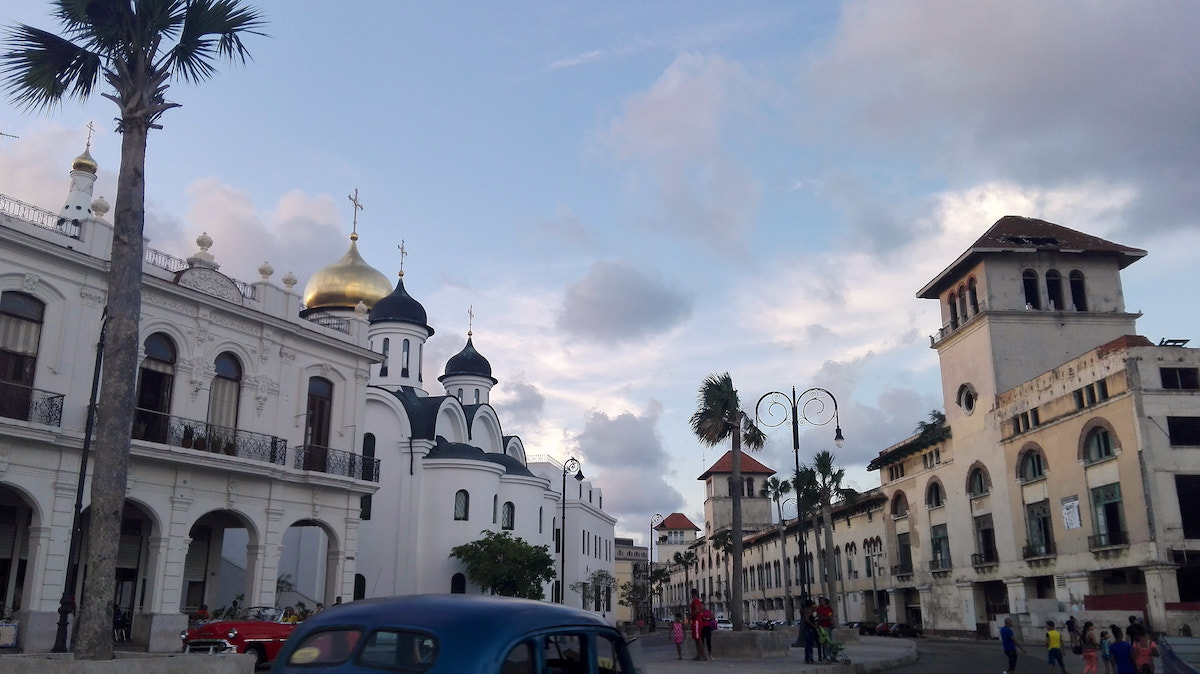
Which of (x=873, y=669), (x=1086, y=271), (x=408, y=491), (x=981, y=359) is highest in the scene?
(x=1086, y=271)

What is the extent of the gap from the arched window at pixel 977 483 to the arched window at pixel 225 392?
3874 cm

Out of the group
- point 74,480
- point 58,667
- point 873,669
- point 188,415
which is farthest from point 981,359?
point 58,667

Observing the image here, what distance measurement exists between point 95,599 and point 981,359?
45689 millimetres

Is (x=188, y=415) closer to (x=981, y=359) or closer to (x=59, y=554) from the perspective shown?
(x=59, y=554)

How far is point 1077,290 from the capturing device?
49.0 metres

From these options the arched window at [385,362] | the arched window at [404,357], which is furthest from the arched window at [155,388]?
→ the arched window at [404,357]

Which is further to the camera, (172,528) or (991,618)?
(991,618)

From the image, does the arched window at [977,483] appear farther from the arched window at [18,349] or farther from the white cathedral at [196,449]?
the arched window at [18,349]

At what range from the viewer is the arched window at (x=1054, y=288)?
48.8m

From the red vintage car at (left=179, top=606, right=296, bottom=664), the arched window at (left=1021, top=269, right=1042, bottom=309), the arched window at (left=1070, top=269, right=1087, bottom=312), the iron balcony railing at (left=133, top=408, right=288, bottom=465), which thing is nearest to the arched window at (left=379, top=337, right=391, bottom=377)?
the iron balcony railing at (left=133, top=408, right=288, bottom=465)

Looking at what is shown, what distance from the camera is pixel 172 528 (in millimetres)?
22984

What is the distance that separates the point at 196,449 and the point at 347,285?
2365 centimetres

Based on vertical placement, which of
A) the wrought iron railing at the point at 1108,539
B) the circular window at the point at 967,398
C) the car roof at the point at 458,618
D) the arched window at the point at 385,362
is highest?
the arched window at the point at 385,362

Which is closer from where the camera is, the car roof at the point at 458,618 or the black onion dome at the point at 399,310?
the car roof at the point at 458,618
